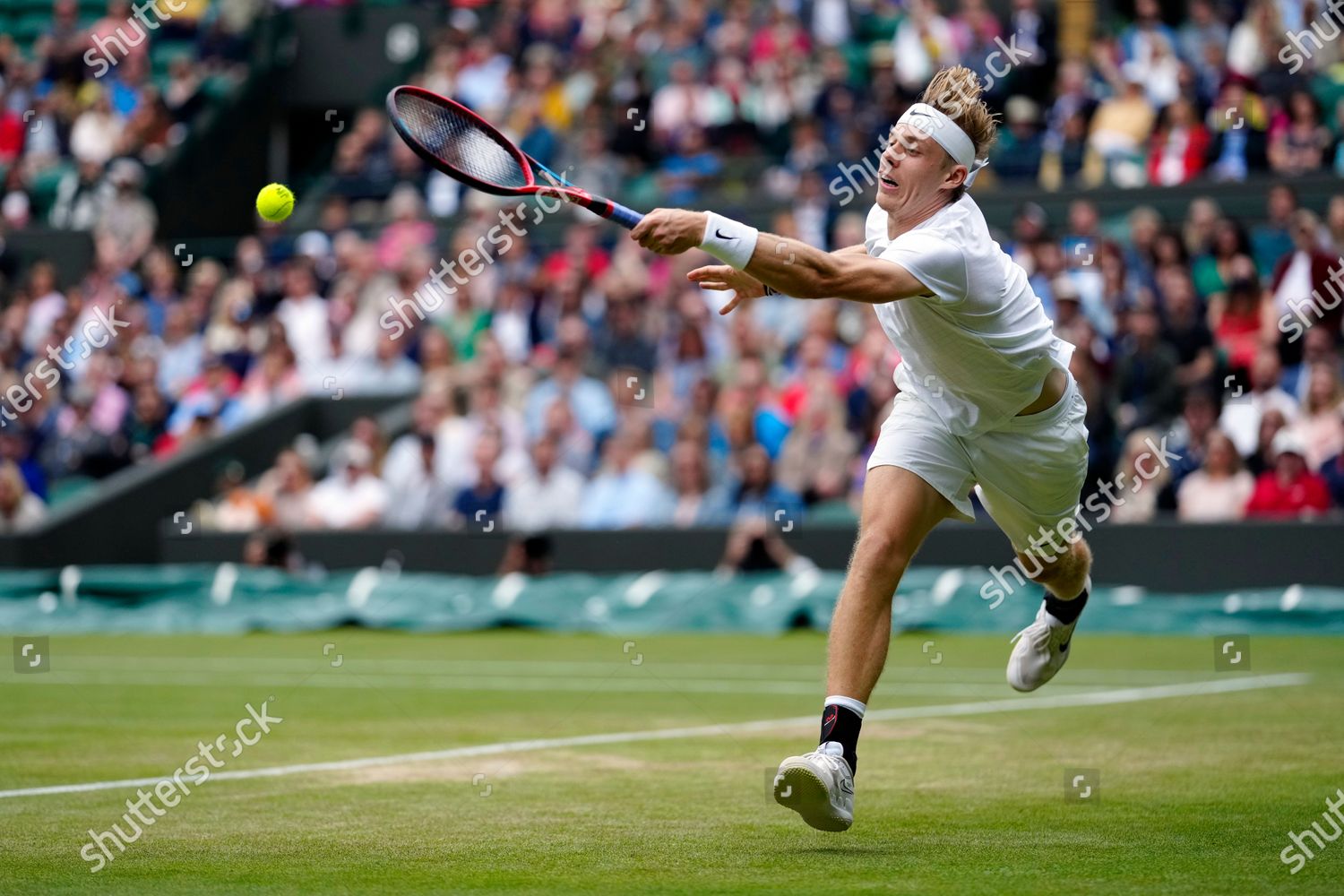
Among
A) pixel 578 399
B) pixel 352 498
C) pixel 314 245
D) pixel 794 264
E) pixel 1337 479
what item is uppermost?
pixel 794 264

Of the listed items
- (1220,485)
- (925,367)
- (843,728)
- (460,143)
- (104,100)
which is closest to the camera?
(843,728)

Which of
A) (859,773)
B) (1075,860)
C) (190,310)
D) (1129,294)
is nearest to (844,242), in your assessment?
(1129,294)

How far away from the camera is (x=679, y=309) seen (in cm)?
1656

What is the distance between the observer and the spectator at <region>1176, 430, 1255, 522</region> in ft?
43.8

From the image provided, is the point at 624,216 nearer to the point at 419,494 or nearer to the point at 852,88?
the point at 419,494

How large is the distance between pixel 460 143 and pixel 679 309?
32.1 feet

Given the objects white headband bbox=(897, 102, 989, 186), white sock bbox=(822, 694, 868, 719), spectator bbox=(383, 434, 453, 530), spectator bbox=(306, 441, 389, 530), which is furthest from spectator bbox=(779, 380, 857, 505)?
white sock bbox=(822, 694, 868, 719)

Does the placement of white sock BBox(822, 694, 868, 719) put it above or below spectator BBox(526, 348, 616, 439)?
above

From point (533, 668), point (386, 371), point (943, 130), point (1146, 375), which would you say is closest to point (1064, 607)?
point (943, 130)

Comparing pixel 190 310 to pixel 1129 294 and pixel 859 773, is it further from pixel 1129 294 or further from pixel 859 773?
pixel 859 773

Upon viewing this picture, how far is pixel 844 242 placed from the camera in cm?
1566

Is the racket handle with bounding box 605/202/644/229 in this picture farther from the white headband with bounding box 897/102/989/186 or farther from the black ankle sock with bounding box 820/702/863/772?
the black ankle sock with bounding box 820/702/863/772

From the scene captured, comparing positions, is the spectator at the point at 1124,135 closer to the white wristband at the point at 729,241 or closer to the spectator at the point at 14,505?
the spectator at the point at 14,505

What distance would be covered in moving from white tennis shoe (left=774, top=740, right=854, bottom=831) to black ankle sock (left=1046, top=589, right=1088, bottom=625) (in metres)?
2.11
